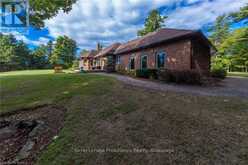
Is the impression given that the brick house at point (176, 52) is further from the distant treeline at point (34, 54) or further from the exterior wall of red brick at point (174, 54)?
the distant treeline at point (34, 54)

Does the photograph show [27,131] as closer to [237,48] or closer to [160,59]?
[160,59]

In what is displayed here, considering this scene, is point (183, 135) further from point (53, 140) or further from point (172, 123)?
point (53, 140)

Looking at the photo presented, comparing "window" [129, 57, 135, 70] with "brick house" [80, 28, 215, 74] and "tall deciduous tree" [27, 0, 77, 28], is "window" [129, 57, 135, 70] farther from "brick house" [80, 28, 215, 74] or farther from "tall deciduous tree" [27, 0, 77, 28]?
"tall deciduous tree" [27, 0, 77, 28]

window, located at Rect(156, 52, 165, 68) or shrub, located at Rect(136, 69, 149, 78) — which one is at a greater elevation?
window, located at Rect(156, 52, 165, 68)

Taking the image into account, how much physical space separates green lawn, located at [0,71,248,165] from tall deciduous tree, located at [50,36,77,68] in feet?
156

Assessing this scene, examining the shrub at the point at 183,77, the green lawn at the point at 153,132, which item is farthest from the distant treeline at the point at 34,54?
the green lawn at the point at 153,132

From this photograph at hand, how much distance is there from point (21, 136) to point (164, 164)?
153 inches

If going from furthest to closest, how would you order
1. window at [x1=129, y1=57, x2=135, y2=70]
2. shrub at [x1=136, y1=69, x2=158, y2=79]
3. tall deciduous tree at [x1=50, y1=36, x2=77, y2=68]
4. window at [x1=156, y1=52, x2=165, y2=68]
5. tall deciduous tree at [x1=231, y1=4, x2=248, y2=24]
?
tall deciduous tree at [x1=50, y1=36, x2=77, y2=68]
tall deciduous tree at [x1=231, y1=4, x2=248, y2=24]
window at [x1=129, y1=57, x2=135, y2=70]
window at [x1=156, y1=52, x2=165, y2=68]
shrub at [x1=136, y1=69, x2=158, y2=79]

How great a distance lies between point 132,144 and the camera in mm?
3010

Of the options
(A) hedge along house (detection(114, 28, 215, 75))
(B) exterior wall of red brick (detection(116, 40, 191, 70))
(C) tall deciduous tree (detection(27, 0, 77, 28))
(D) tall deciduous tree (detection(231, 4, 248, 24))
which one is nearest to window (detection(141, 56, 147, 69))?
(A) hedge along house (detection(114, 28, 215, 75))

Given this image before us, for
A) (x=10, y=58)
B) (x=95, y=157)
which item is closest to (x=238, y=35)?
(x=95, y=157)

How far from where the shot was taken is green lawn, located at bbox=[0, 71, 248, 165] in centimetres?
262

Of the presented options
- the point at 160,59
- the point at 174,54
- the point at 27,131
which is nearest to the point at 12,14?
the point at 27,131

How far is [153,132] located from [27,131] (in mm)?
3638
